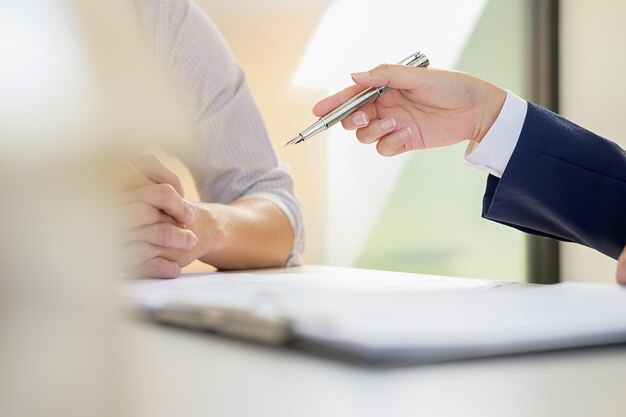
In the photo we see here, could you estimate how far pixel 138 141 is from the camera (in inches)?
4.3

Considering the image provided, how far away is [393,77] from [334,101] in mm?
73

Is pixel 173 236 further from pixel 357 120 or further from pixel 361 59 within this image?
pixel 361 59

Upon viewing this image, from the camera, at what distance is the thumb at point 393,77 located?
2.55 ft

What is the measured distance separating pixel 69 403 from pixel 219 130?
92 cm

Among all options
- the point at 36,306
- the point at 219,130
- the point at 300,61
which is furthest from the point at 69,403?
the point at 300,61

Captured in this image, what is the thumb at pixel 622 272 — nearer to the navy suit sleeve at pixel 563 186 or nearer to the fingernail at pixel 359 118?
the navy suit sleeve at pixel 563 186

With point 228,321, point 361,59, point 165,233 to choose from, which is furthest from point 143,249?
point 361,59

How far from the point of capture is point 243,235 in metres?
0.85

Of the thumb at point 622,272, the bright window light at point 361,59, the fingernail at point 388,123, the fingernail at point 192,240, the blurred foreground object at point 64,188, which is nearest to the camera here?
the blurred foreground object at point 64,188

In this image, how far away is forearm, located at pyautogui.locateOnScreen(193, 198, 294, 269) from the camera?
2.68ft

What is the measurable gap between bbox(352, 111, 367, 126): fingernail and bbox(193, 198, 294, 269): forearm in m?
0.18

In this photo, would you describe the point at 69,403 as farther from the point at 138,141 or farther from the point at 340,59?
the point at 340,59

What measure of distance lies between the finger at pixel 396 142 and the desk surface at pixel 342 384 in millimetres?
694

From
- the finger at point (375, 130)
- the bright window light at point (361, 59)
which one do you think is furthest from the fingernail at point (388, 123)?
the bright window light at point (361, 59)
